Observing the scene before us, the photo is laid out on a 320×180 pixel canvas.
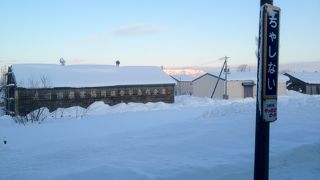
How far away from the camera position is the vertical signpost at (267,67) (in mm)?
4320

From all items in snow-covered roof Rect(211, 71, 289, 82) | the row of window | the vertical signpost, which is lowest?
the row of window

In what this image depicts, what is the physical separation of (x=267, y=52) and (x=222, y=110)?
13490mm

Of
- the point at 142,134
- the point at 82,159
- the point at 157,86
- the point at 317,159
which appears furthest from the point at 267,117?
the point at 157,86

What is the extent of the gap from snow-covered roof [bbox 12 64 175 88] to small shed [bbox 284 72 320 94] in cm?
2747

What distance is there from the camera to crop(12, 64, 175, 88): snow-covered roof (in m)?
37.4

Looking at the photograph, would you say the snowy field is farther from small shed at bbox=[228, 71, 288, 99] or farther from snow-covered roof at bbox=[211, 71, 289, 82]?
snow-covered roof at bbox=[211, 71, 289, 82]

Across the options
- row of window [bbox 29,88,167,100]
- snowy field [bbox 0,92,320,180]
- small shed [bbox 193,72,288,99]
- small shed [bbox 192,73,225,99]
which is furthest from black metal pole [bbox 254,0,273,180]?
small shed [bbox 193,72,288,99]

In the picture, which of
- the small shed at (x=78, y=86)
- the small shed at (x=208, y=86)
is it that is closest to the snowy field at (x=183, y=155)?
the small shed at (x=78, y=86)

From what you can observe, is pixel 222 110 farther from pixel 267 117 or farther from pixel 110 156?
pixel 267 117

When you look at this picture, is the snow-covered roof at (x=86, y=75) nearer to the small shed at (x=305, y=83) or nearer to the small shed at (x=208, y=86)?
the small shed at (x=208, y=86)

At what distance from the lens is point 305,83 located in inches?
2420

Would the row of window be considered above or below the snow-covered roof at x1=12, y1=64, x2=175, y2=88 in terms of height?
below

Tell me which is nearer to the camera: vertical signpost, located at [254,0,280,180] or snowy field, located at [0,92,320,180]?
vertical signpost, located at [254,0,280,180]

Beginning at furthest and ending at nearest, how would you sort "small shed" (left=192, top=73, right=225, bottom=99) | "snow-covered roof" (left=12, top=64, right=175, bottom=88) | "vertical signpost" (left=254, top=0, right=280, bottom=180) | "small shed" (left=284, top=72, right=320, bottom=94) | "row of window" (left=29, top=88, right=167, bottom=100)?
"small shed" (left=284, top=72, right=320, bottom=94)
"small shed" (left=192, top=73, right=225, bottom=99)
"snow-covered roof" (left=12, top=64, right=175, bottom=88)
"row of window" (left=29, top=88, right=167, bottom=100)
"vertical signpost" (left=254, top=0, right=280, bottom=180)
